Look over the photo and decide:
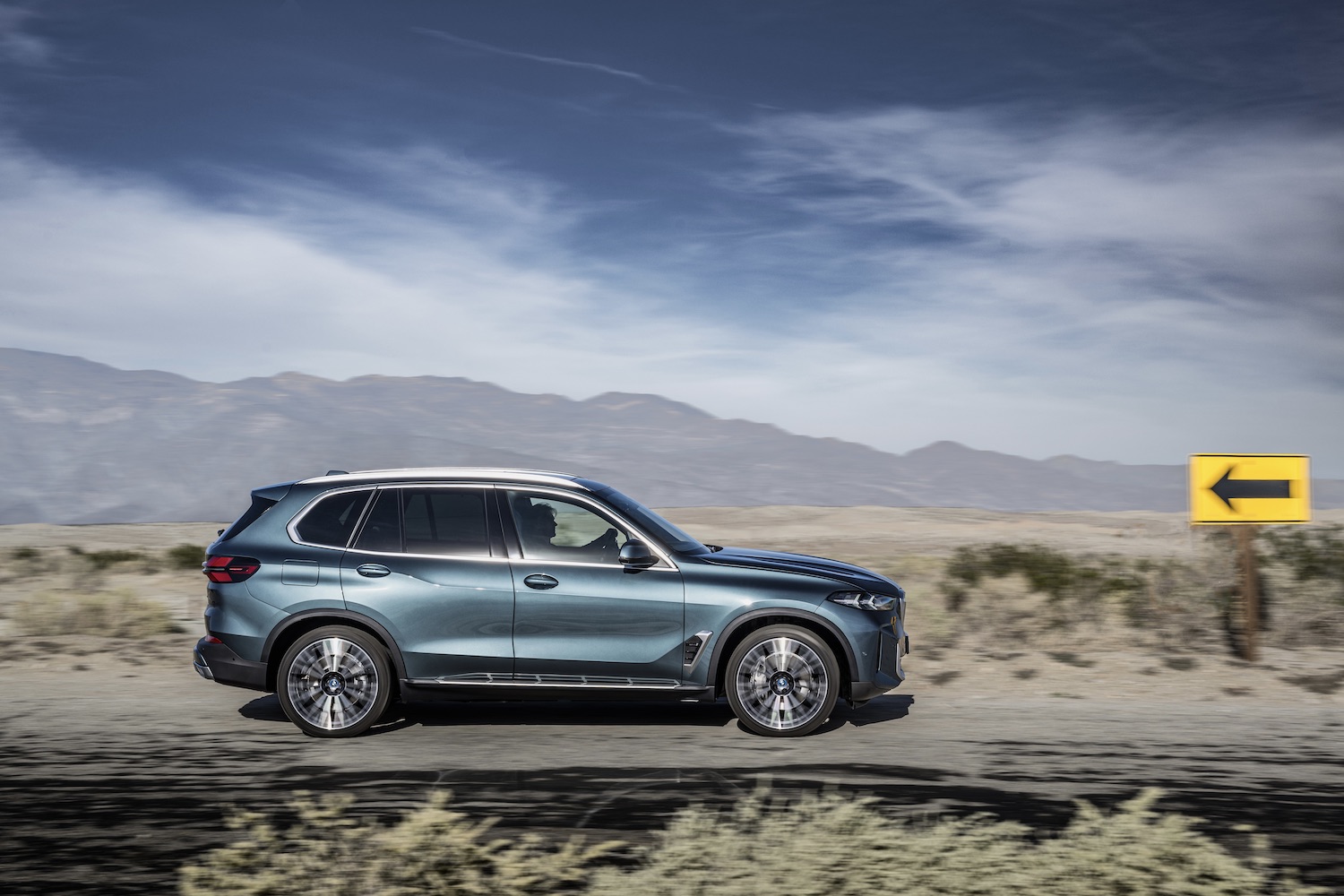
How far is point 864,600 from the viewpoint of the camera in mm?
8406

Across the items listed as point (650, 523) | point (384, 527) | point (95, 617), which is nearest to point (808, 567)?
point (650, 523)

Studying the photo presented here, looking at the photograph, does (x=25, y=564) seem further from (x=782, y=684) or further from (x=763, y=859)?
(x=763, y=859)

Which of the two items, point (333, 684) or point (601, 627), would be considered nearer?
point (601, 627)

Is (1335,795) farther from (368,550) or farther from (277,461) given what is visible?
(277,461)

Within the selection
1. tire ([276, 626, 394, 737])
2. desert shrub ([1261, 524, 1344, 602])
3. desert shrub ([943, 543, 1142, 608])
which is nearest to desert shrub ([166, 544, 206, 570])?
desert shrub ([943, 543, 1142, 608])

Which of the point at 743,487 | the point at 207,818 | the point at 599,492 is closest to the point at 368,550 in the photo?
the point at 599,492

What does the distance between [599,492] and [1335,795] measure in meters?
4.86

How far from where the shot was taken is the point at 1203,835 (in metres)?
5.81

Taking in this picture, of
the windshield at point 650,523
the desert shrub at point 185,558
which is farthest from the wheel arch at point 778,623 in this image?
the desert shrub at point 185,558

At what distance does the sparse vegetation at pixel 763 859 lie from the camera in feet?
16.4

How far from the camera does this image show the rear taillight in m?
8.52

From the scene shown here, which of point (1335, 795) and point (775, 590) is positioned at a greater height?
point (775, 590)

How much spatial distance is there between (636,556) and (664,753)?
1.31 metres

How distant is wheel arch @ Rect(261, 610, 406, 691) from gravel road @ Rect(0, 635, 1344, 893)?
46 cm
